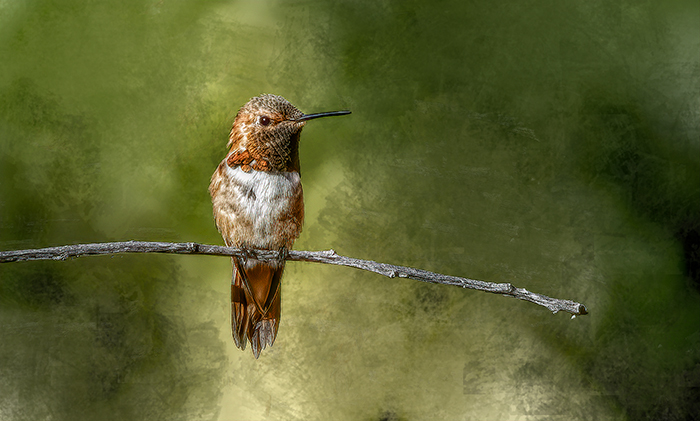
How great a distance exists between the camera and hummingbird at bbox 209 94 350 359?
4.94 feet

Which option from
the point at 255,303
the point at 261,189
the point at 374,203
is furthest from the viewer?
the point at 374,203

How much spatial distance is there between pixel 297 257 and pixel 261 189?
0.71ft

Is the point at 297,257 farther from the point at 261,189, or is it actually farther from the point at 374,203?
the point at 374,203

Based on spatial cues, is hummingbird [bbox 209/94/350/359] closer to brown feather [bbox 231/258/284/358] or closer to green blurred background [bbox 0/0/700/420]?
brown feather [bbox 231/258/284/358]

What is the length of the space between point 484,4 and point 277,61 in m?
0.77

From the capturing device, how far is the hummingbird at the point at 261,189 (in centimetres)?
150

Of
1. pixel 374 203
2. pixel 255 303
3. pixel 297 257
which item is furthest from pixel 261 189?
pixel 374 203

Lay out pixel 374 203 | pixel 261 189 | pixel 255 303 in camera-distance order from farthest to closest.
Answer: pixel 374 203
pixel 255 303
pixel 261 189

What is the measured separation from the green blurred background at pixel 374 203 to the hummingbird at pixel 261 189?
0.73ft

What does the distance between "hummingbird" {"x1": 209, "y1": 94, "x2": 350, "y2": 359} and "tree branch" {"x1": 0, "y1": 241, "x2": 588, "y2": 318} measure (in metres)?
0.04

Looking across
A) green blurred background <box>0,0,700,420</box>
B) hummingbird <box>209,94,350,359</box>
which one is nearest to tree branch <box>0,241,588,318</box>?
hummingbird <box>209,94,350,359</box>

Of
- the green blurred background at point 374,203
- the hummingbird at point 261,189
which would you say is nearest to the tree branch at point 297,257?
the hummingbird at point 261,189

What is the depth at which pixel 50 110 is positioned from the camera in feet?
5.71

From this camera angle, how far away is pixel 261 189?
4.91 ft
